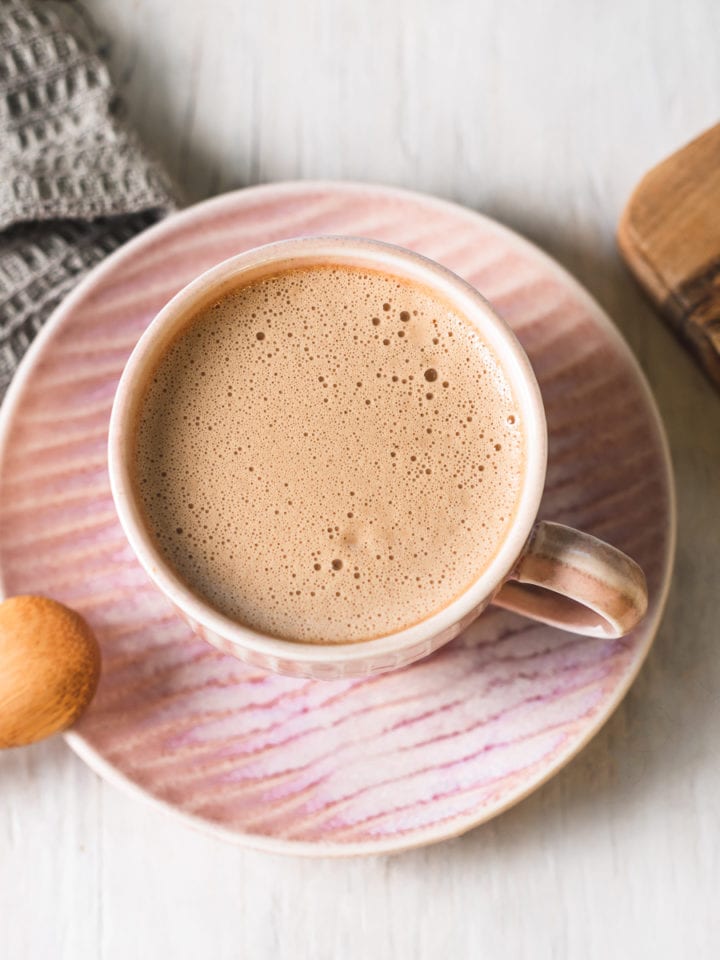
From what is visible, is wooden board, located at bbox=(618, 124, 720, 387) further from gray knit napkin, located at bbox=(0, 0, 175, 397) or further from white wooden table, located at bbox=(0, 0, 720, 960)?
gray knit napkin, located at bbox=(0, 0, 175, 397)

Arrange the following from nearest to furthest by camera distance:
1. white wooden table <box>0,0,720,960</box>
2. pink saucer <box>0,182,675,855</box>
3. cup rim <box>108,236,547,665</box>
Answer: cup rim <box>108,236,547,665</box> → pink saucer <box>0,182,675,855</box> → white wooden table <box>0,0,720,960</box>

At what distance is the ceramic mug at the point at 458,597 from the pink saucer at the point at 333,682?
96 mm

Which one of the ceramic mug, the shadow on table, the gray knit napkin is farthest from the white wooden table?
the ceramic mug

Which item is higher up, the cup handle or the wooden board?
the wooden board

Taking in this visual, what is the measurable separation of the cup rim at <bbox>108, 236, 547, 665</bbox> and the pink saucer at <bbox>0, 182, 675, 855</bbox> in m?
0.13


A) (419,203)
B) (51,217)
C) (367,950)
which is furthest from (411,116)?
(367,950)

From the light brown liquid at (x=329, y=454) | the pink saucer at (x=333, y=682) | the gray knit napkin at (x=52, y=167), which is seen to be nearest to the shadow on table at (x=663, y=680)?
the pink saucer at (x=333, y=682)

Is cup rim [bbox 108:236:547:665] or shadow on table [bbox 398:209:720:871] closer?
cup rim [bbox 108:236:547:665]

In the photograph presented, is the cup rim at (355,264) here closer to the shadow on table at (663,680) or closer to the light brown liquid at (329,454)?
the light brown liquid at (329,454)

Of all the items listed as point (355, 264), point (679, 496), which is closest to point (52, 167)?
point (355, 264)

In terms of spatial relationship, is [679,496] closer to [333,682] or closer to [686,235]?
[686,235]

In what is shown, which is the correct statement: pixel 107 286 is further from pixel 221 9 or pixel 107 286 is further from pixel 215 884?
pixel 215 884

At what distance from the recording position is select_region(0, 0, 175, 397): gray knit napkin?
94cm

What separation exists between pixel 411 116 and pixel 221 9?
24cm
